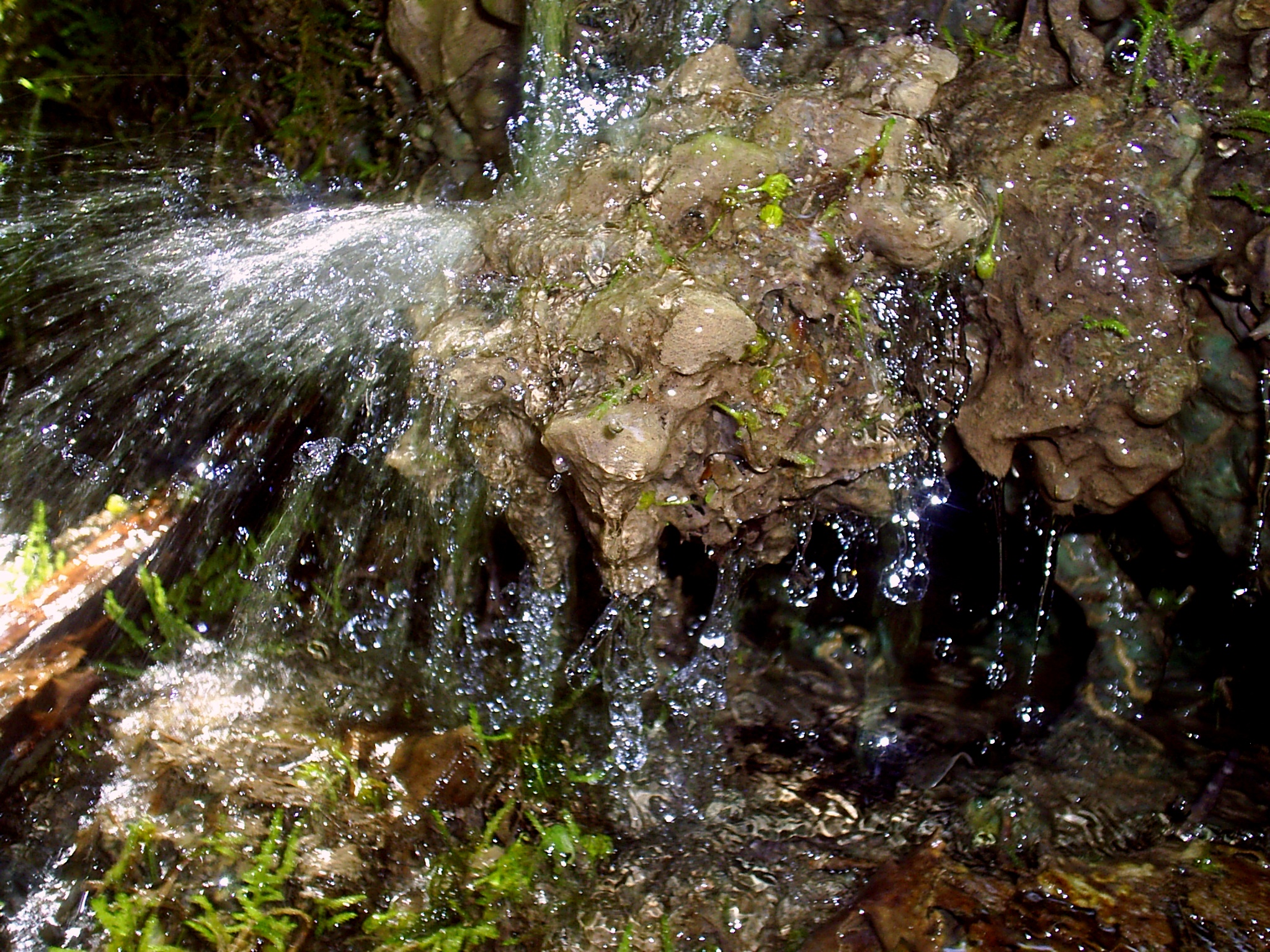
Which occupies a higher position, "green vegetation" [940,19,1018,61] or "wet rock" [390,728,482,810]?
"green vegetation" [940,19,1018,61]

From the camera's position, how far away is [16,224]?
370 centimetres

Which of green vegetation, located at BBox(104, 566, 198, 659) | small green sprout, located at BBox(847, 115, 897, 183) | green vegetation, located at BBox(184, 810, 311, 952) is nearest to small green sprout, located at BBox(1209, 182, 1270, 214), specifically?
small green sprout, located at BBox(847, 115, 897, 183)

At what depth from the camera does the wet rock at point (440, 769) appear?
282 cm

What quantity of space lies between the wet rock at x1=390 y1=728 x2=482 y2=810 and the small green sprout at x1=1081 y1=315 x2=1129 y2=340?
7.47ft

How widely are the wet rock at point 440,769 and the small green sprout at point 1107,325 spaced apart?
2277 mm

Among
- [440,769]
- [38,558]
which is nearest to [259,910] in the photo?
[440,769]

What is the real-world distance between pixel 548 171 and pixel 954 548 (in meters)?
1.95

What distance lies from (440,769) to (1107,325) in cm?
239

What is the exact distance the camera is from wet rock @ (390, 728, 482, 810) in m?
2.82

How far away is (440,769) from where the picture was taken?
2.86 m

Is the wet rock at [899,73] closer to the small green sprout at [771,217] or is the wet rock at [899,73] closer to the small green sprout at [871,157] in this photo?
the small green sprout at [871,157]

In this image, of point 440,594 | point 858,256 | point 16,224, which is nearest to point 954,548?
point 858,256

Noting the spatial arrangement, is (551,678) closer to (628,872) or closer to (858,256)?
(628,872)

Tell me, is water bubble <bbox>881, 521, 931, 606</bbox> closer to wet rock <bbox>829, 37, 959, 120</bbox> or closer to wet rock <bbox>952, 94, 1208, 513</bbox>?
wet rock <bbox>952, 94, 1208, 513</bbox>
